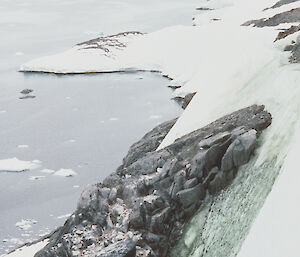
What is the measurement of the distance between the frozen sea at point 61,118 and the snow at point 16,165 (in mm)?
312

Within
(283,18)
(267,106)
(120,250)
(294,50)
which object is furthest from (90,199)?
(283,18)

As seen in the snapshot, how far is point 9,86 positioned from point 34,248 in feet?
69.9

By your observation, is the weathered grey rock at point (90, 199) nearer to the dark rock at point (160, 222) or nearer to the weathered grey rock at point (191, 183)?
the dark rock at point (160, 222)

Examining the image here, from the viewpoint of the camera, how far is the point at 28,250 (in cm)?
1414

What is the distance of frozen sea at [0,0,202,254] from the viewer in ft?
58.1

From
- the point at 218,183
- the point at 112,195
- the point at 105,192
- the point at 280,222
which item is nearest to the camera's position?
the point at 280,222

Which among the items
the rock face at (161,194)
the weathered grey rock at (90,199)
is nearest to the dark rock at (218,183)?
the rock face at (161,194)

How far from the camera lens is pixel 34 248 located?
14062 mm

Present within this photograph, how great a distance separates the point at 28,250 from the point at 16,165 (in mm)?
7332

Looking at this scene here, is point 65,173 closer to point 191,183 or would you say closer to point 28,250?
point 28,250

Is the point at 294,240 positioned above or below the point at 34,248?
above

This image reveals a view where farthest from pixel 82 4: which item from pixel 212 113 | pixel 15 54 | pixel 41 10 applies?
pixel 212 113

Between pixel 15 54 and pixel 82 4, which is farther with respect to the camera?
pixel 82 4

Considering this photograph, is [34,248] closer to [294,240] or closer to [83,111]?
[294,240]
